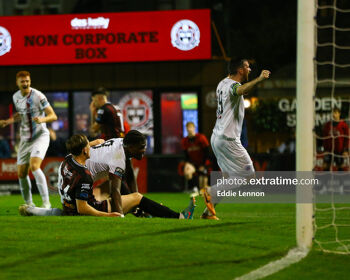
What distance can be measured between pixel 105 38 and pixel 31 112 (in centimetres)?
865

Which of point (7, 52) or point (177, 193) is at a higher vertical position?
point (7, 52)

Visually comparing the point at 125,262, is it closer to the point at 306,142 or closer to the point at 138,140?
the point at 306,142

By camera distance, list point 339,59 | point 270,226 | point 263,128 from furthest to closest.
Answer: point 339,59 < point 263,128 < point 270,226

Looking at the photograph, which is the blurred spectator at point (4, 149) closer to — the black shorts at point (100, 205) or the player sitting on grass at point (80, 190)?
the player sitting on grass at point (80, 190)

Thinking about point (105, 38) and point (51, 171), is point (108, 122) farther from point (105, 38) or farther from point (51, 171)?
point (105, 38)

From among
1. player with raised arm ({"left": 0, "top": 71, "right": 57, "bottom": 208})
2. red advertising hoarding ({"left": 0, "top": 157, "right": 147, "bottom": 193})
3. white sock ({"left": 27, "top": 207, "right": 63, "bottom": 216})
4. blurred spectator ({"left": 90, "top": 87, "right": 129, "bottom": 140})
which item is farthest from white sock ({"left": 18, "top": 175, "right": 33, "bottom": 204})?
red advertising hoarding ({"left": 0, "top": 157, "right": 147, "bottom": 193})

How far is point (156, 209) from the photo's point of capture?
897 cm

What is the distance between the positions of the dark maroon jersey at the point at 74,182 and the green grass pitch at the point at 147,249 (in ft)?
1.02

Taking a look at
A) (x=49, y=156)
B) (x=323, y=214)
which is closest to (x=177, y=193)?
(x=49, y=156)

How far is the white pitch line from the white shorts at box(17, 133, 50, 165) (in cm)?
590

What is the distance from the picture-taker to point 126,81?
20781 millimetres

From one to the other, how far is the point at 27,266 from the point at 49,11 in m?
17.3

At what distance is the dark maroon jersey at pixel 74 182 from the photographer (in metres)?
8.22

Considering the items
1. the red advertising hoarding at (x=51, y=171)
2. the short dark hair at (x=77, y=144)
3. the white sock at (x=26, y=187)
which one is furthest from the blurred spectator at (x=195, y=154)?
the short dark hair at (x=77, y=144)
